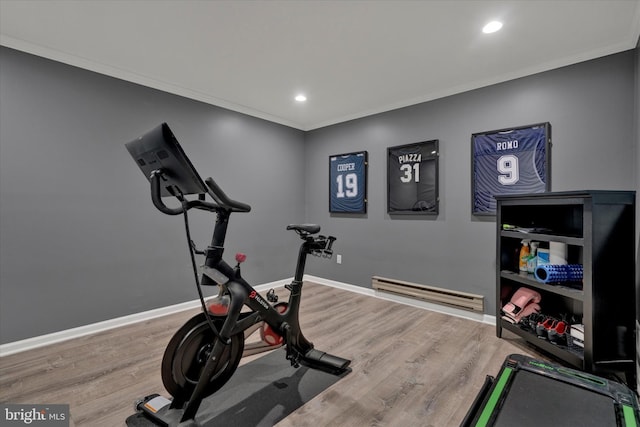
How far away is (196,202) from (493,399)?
1.81 meters

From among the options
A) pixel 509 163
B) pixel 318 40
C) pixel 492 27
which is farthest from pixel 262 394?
pixel 492 27

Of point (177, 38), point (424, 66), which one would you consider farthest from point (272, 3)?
point (424, 66)

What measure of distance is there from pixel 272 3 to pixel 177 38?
904 mm

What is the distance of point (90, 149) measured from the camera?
2814 mm

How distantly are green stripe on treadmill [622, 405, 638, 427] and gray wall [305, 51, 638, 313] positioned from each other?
1670mm

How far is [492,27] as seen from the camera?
2232 mm

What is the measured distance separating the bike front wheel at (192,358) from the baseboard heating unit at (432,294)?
94.5 inches

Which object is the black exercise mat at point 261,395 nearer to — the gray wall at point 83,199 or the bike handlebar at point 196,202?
the bike handlebar at point 196,202

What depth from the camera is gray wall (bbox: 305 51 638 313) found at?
2484mm

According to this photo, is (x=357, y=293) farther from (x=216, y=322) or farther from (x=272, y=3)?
(x=272, y=3)

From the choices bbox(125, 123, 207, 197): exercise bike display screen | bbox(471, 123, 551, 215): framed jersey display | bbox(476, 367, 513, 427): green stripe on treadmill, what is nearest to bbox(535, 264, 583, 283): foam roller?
bbox(471, 123, 551, 215): framed jersey display

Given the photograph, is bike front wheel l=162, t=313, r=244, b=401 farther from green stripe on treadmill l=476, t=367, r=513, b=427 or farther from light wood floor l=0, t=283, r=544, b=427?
green stripe on treadmill l=476, t=367, r=513, b=427

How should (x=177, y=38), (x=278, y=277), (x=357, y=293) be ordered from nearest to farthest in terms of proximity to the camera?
(x=177, y=38)
(x=357, y=293)
(x=278, y=277)

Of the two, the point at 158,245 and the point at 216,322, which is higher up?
the point at 158,245
